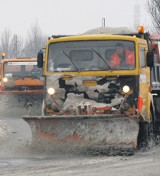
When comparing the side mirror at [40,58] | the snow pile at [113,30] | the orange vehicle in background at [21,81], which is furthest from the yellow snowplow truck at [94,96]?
the orange vehicle in background at [21,81]

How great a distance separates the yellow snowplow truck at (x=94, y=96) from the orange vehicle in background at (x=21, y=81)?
9609 mm

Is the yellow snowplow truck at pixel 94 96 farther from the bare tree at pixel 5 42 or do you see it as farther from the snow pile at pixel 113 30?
the bare tree at pixel 5 42

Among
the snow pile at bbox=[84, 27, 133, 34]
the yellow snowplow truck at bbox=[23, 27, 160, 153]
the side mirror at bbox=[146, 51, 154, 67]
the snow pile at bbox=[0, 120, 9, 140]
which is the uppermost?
the snow pile at bbox=[84, 27, 133, 34]

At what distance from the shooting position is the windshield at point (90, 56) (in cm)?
1158

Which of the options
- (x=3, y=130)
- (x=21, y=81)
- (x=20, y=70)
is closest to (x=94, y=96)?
(x=3, y=130)

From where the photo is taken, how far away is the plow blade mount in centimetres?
1084

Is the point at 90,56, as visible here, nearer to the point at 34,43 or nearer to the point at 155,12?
the point at 155,12

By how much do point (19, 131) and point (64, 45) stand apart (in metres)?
4.55

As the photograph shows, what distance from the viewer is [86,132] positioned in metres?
10.9

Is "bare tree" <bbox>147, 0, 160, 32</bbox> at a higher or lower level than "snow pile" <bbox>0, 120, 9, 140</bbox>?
higher

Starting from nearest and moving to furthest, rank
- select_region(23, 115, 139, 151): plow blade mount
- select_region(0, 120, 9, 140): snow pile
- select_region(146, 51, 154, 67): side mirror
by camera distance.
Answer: select_region(23, 115, 139, 151): plow blade mount
select_region(146, 51, 154, 67): side mirror
select_region(0, 120, 9, 140): snow pile

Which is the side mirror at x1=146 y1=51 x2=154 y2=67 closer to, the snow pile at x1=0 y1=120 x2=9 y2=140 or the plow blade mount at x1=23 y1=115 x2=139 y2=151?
the plow blade mount at x1=23 y1=115 x2=139 y2=151

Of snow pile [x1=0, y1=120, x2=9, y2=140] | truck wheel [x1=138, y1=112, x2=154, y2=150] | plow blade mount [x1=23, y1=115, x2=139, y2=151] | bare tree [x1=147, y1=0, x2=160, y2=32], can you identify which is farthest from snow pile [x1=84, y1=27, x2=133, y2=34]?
bare tree [x1=147, y1=0, x2=160, y2=32]

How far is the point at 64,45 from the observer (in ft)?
39.1
